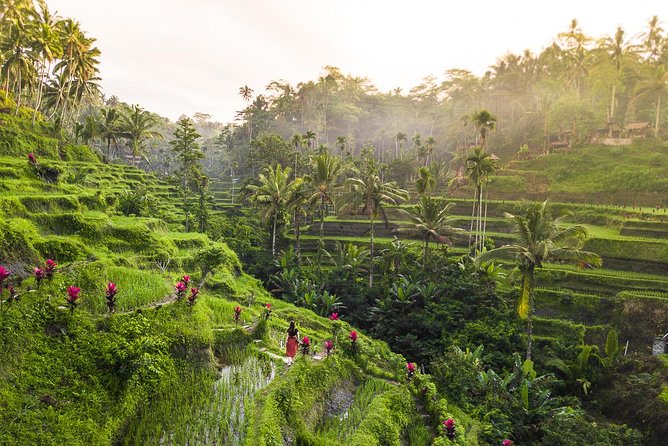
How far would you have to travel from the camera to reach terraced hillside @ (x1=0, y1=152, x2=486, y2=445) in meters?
7.82

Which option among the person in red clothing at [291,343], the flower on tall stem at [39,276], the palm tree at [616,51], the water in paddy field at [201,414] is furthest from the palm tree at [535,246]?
the palm tree at [616,51]

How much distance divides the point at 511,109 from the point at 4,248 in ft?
214

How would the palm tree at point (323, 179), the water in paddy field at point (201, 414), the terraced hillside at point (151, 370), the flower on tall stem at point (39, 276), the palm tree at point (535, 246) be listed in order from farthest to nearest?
the palm tree at point (323, 179) → the palm tree at point (535, 246) → the flower on tall stem at point (39, 276) → the water in paddy field at point (201, 414) → the terraced hillside at point (151, 370)

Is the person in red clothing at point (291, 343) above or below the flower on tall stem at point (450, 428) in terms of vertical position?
above

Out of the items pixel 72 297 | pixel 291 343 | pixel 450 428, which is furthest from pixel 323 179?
pixel 72 297

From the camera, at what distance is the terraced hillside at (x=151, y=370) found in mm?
7820

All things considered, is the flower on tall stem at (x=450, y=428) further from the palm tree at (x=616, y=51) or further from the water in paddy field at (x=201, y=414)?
the palm tree at (x=616, y=51)

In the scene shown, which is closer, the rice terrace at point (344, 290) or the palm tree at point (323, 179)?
the rice terrace at point (344, 290)

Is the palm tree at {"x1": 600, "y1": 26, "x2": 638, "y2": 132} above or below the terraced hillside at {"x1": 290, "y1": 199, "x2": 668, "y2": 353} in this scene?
above

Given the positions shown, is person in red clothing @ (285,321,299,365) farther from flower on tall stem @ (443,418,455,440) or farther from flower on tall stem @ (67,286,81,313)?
flower on tall stem @ (67,286,81,313)

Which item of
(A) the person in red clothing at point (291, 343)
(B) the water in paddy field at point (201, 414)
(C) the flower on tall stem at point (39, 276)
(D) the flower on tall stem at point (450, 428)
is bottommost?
(D) the flower on tall stem at point (450, 428)

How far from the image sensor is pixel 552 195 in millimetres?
38562

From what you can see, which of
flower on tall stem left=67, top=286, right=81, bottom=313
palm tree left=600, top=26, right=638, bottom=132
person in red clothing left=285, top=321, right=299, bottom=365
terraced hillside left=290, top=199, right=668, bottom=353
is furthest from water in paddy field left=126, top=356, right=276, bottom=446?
palm tree left=600, top=26, right=638, bottom=132

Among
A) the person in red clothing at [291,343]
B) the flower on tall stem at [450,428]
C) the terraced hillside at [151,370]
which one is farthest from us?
the person in red clothing at [291,343]
